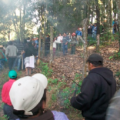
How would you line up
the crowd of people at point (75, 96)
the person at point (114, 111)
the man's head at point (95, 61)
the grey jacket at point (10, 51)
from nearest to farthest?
the person at point (114, 111), the crowd of people at point (75, 96), the man's head at point (95, 61), the grey jacket at point (10, 51)

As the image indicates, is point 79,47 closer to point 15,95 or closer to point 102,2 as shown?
point 102,2

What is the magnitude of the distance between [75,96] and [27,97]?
4.53 ft

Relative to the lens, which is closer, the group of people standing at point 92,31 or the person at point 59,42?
the person at point 59,42

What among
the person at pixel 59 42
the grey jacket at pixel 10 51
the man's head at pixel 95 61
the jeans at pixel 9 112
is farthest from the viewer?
the person at pixel 59 42

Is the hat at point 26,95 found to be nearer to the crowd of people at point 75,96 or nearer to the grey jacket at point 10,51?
the crowd of people at point 75,96

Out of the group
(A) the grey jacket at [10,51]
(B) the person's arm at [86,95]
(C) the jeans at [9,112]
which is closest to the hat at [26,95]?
(B) the person's arm at [86,95]

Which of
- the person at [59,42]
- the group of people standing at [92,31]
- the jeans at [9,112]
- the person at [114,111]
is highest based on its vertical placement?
the group of people standing at [92,31]

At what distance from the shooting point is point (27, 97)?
1231 millimetres

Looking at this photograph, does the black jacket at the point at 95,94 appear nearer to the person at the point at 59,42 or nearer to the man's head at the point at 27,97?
the man's head at the point at 27,97

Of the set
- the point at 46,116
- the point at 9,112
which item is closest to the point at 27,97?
the point at 46,116

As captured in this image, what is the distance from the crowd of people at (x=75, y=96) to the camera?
4.09 feet

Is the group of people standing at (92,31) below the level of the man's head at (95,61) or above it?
above

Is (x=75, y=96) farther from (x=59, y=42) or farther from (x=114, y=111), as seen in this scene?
(x=59, y=42)

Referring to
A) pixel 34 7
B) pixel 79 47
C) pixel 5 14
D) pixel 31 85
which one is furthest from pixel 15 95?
pixel 5 14
